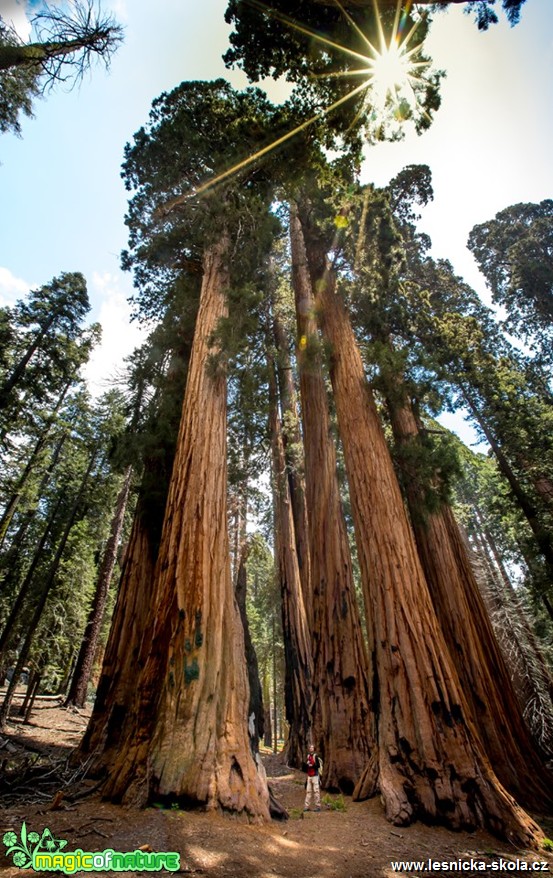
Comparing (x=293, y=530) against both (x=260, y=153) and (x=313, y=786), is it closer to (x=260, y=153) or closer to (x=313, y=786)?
(x=313, y=786)

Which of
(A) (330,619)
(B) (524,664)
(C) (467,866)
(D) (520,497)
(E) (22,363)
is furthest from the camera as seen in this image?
(E) (22,363)

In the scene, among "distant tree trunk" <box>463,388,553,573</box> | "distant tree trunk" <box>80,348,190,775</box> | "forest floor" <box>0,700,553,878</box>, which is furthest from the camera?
"distant tree trunk" <box>463,388,553,573</box>

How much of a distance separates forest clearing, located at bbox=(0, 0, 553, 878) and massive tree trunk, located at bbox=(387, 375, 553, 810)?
0.15 ft

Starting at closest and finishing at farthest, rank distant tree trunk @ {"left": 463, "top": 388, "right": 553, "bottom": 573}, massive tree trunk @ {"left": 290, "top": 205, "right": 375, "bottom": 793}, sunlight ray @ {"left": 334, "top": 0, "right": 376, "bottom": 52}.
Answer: sunlight ray @ {"left": 334, "top": 0, "right": 376, "bottom": 52} < massive tree trunk @ {"left": 290, "top": 205, "right": 375, "bottom": 793} < distant tree trunk @ {"left": 463, "top": 388, "right": 553, "bottom": 573}

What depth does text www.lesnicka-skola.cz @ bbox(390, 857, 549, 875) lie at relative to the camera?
10.6 ft

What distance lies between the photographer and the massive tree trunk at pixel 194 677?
3475 millimetres

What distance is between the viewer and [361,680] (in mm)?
6664

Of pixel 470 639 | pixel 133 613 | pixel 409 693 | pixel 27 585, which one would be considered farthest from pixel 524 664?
pixel 27 585

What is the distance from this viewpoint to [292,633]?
995 centimetres

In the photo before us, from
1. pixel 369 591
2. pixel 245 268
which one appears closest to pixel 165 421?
pixel 245 268

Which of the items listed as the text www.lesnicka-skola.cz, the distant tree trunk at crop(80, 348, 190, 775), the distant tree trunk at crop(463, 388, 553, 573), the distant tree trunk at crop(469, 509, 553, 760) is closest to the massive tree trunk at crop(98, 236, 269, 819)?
the distant tree trunk at crop(80, 348, 190, 775)

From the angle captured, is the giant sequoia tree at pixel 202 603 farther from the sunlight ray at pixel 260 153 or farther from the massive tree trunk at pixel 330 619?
the massive tree trunk at pixel 330 619

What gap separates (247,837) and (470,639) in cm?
540

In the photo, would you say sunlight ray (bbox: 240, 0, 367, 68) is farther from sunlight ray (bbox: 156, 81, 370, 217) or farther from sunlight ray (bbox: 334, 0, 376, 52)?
sunlight ray (bbox: 156, 81, 370, 217)
